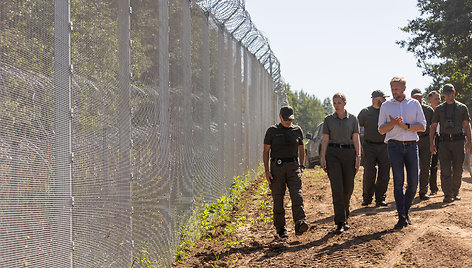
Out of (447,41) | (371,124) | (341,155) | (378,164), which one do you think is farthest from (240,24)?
(447,41)

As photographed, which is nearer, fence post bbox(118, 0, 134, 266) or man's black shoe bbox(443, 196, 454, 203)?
fence post bbox(118, 0, 134, 266)

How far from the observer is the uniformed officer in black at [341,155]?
795 centimetres

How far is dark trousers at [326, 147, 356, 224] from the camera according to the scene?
792 cm

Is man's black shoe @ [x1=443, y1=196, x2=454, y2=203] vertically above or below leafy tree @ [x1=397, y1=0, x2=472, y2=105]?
below

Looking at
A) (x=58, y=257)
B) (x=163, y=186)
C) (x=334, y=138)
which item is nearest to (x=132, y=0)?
(x=163, y=186)

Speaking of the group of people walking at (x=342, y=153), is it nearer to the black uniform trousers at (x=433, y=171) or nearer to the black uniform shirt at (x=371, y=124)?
the black uniform shirt at (x=371, y=124)

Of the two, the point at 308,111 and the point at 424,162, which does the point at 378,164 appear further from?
the point at 308,111

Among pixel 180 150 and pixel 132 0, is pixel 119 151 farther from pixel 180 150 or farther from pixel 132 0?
pixel 180 150

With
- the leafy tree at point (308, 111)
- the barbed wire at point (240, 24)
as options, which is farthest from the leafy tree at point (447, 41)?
the leafy tree at point (308, 111)

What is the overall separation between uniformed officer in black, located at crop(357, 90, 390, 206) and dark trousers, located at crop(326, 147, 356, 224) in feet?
6.84

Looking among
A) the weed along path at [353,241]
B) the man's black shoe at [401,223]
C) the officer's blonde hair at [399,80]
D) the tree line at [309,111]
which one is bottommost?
the weed along path at [353,241]

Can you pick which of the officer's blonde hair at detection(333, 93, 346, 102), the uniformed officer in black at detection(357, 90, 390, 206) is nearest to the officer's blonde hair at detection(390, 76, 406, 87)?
the officer's blonde hair at detection(333, 93, 346, 102)

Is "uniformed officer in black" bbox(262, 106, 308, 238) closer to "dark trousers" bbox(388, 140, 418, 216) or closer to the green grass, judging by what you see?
the green grass

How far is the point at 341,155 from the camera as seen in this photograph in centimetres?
801
